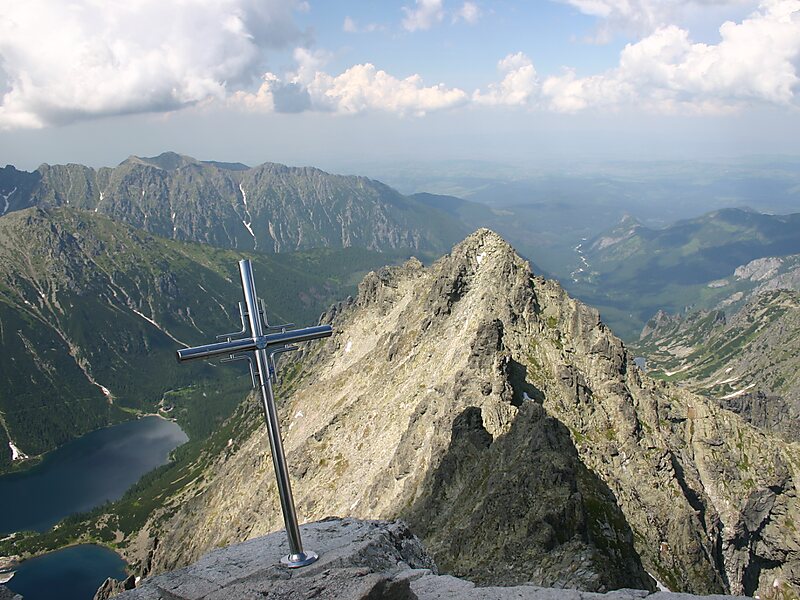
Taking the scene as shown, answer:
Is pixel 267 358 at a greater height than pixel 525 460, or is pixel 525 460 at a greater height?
pixel 267 358

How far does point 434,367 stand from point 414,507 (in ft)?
108

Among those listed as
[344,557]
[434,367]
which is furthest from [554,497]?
[434,367]

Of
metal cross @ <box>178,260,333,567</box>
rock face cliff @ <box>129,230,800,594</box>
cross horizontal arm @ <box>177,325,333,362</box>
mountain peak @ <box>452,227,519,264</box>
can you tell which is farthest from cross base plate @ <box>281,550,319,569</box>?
mountain peak @ <box>452,227,519,264</box>

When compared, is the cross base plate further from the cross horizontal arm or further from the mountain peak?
the mountain peak

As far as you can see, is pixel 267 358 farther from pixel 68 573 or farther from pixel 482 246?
pixel 68 573

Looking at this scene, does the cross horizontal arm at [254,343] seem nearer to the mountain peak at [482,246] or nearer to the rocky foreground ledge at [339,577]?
the rocky foreground ledge at [339,577]

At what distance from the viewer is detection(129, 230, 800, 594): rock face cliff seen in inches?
Answer: 1561

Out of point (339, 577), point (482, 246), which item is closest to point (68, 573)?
point (482, 246)

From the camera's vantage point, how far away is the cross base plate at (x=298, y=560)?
1712cm

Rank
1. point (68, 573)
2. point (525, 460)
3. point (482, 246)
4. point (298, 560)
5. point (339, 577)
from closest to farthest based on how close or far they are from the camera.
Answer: point (339, 577), point (298, 560), point (525, 460), point (482, 246), point (68, 573)

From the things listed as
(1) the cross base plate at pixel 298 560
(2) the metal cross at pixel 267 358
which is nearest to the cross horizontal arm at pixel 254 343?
(2) the metal cross at pixel 267 358

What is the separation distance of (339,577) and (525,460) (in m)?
33.1

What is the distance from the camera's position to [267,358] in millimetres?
17484

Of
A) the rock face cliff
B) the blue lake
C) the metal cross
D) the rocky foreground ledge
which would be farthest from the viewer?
the blue lake
